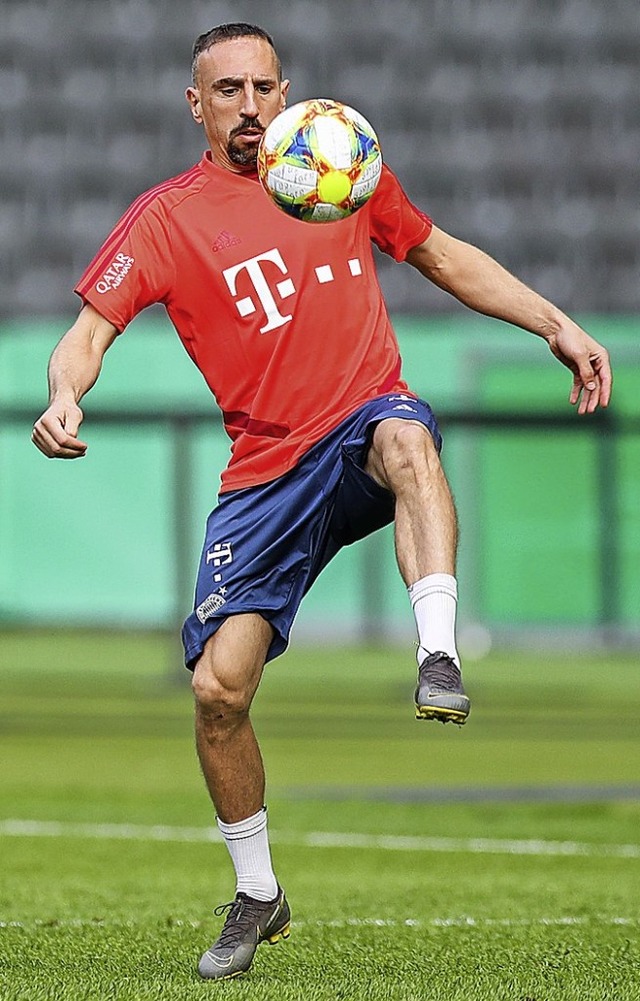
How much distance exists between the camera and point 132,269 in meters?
6.31

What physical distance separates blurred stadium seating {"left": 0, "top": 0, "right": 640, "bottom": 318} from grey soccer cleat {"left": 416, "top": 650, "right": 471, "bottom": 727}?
48.7ft

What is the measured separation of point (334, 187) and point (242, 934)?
2.35 metres

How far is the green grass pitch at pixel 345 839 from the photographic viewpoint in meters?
6.19

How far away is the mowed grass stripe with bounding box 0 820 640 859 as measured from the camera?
29.6 ft

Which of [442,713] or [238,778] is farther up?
[442,713]

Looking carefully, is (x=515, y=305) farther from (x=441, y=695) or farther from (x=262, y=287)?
(x=441, y=695)

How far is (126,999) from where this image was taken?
18.5 ft

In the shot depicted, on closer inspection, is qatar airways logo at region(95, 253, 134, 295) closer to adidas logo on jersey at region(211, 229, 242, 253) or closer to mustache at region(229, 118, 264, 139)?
adidas logo on jersey at region(211, 229, 242, 253)

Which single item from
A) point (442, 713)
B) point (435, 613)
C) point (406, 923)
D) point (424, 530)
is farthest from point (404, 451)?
point (406, 923)

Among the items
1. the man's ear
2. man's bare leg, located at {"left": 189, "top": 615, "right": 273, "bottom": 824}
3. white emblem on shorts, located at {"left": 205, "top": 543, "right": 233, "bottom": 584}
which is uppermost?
the man's ear

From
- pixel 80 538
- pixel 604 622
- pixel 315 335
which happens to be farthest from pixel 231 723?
pixel 80 538

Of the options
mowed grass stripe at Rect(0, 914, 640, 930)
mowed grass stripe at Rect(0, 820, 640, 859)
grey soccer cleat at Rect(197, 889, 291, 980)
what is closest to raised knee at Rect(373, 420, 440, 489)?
grey soccer cleat at Rect(197, 889, 291, 980)

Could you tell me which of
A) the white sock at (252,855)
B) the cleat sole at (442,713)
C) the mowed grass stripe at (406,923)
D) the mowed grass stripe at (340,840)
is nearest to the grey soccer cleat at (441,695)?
the cleat sole at (442,713)

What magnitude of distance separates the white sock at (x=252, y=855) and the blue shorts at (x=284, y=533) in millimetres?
561
